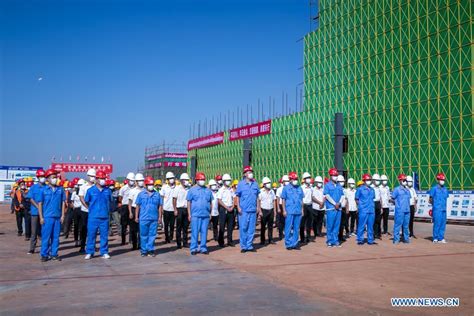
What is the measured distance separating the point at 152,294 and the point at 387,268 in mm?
4641

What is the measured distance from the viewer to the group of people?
10812 mm

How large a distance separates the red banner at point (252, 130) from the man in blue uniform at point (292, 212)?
38.1 m

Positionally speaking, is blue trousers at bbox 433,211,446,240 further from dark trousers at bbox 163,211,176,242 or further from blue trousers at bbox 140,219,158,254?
blue trousers at bbox 140,219,158,254

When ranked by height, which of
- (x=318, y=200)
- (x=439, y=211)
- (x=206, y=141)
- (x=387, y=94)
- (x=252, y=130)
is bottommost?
(x=439, y=211)

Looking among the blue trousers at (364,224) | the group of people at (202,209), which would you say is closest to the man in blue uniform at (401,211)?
the group of people at (202,209)

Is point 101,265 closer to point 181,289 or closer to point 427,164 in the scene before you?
point 181,289

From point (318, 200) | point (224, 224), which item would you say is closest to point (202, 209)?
point (224, 224)

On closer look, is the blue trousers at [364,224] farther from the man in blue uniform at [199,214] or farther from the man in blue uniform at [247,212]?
the man in blue uniform at [199,214]

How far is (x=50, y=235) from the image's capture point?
10555 millimetres

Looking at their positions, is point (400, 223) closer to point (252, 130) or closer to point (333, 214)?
point (333, 214)

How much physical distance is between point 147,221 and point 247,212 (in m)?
2.45

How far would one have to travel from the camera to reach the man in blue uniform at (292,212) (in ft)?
40.5

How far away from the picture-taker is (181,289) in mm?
7156

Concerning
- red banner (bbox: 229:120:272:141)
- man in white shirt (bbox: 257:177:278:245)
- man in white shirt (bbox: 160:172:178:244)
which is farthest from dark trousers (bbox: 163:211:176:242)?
red banner (bbox: 229:120:272:141)
